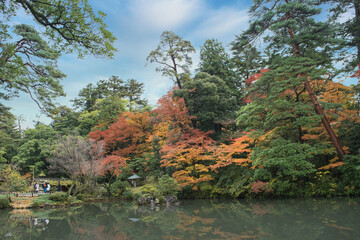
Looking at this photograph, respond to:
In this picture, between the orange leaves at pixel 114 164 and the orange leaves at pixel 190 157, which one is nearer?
the orange leaves at pixel 190 157

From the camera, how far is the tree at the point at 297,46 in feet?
29.0

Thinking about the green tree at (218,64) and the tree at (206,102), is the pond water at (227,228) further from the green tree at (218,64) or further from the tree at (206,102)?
the green tree at (218,64)

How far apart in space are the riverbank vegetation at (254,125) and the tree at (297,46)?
4 centimetres

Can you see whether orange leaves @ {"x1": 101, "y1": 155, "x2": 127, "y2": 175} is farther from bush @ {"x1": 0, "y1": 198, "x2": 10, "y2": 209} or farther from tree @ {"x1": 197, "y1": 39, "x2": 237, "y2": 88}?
tree @ {"x1": 197, "y1": 39, "x2": 237, "y2": 88}

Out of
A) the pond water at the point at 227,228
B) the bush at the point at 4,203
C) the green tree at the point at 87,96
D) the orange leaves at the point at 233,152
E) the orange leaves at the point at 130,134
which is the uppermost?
the green tree at the point at 87,96

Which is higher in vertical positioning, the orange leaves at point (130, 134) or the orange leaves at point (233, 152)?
the orange leaves at point (130, 134)

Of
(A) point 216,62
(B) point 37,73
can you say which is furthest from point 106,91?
(B) point 37,73

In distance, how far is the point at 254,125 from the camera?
10.7 metres

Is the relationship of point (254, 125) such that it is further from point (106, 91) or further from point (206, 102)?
point (106, 91)

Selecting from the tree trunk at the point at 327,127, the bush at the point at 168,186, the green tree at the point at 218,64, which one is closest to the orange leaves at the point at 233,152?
the bush at the point at 168,186

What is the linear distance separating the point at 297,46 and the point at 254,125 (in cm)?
370

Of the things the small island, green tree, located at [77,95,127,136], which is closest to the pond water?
the small island

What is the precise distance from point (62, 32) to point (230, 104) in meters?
13.1

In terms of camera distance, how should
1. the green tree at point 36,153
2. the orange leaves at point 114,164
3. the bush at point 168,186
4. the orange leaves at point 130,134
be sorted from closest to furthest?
the bush at point 168,186 → the orange leaves at point 114,164 → the orange leaves at point 130,134 → the green tree at point 36,153
